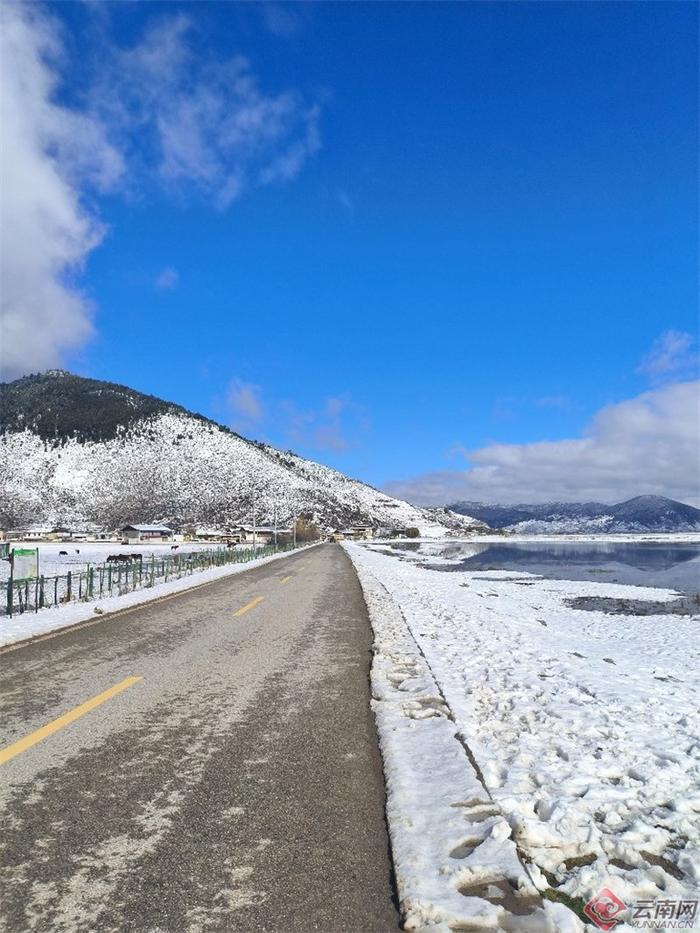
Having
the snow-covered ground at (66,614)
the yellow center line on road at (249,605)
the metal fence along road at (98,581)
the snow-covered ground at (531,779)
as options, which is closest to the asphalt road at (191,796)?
the snow-covered ground at (531,779)

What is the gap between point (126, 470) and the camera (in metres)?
152

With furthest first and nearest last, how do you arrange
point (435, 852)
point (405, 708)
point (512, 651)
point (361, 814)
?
point (512, 651), point (405, 708), point (361, 814), point (435, 852)

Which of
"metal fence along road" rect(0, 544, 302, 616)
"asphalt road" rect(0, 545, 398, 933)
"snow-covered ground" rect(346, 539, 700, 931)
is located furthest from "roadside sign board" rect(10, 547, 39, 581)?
"snow-covered ground" rect(346, 539, 700, 931)

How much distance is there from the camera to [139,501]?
143625mm

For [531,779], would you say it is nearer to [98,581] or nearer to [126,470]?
[98,581]

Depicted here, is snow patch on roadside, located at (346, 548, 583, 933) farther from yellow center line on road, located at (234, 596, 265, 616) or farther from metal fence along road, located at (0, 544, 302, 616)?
metal fence along road, located at (0, 544, 302, 616)

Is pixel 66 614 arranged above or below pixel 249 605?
above

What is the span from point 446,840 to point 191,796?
1916mm

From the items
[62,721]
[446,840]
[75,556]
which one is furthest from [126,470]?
[446,840]

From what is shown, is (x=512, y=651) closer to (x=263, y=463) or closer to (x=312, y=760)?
(x=312, y=760)

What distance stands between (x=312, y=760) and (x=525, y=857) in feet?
6.87

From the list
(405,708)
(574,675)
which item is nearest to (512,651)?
(574,675)

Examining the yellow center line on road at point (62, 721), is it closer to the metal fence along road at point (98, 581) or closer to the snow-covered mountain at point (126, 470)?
the metal fence along road at point (98, 581)

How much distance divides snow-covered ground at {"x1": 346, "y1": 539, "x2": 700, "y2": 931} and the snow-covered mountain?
133560mm
